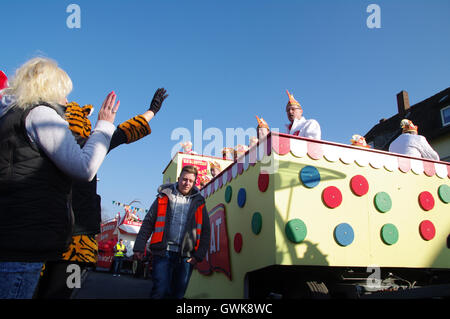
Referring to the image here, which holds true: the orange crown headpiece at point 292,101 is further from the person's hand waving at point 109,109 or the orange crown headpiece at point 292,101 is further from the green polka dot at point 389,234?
the person's hand waving at point 109,109

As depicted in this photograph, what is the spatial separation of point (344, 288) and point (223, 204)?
197cm

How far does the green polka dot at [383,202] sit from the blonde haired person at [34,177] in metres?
3.44

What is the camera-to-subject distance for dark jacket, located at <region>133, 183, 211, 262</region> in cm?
338

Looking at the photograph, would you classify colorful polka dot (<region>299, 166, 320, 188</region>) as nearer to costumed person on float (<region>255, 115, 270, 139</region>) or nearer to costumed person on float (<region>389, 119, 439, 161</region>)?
costumed person on float (<region>255, 115, 270, 139</region>)

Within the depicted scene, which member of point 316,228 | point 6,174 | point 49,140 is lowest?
point 316,228

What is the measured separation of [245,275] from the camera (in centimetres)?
413

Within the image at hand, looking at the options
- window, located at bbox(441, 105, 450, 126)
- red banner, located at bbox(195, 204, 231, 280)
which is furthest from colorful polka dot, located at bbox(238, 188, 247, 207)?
window, located at bbox(441, 105, 450, 126)

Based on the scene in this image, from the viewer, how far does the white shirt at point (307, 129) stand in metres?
5.01

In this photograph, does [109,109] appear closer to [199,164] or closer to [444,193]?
[444,193]

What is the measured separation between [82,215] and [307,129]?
3745 millimetres
